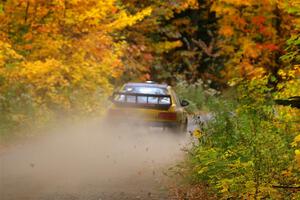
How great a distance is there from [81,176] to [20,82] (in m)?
7.13

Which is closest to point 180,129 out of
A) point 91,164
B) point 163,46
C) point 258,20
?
point 91,164

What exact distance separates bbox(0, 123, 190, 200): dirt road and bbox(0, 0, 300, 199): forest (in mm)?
818

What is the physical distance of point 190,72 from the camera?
130 ft

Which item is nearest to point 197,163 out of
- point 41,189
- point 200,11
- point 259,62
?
point 41,189

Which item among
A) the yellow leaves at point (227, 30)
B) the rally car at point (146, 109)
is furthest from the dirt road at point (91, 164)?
the yellow leaves at point (227, 30)

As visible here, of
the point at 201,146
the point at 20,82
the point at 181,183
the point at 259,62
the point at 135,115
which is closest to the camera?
the point at 181,183

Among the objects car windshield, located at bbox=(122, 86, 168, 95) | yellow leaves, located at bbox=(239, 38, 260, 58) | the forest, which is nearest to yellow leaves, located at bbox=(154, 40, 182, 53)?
the forest

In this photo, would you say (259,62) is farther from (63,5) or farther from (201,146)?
(201,146)

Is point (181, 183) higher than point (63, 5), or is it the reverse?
point (63, 5)

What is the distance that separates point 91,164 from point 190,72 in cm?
2612

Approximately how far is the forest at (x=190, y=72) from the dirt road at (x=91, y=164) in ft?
2.68

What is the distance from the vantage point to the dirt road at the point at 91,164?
35.1 feet

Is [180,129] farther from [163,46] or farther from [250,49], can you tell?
[163,46]

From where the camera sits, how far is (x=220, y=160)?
10.7 m
